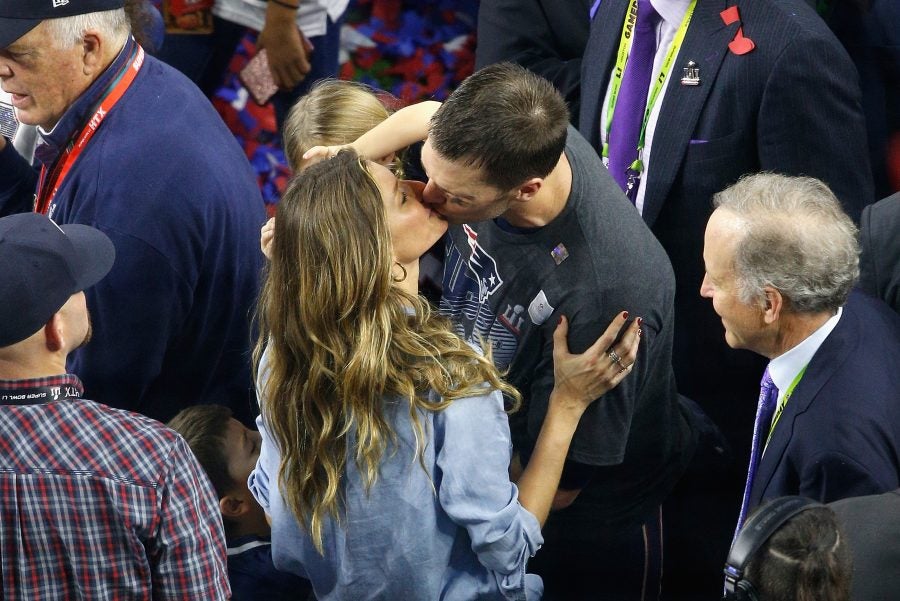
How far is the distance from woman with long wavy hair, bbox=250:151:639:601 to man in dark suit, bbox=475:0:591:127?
1564 millimetres

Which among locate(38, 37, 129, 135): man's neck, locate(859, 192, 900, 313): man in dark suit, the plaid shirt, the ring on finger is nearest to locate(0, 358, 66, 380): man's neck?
the plaid shirt

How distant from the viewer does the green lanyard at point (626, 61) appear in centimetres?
307

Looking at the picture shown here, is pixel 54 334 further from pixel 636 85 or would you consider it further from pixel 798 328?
pixel 636 85

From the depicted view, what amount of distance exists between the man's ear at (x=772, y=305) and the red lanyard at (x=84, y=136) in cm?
167

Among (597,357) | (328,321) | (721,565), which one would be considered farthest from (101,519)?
(721,565)

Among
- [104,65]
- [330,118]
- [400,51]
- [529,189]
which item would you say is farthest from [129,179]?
[400,51]

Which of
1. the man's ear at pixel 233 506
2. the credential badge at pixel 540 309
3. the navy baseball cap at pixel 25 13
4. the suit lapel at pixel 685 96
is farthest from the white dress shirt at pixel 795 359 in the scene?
the navy baseball cap at pixel 25 13

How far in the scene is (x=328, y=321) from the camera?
6.86 ft

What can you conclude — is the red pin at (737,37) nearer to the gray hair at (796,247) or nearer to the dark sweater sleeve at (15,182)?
the gray hair at (796,247)

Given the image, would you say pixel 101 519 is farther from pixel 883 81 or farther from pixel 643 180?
pixel 883 81

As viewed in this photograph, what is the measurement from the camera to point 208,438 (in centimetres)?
291

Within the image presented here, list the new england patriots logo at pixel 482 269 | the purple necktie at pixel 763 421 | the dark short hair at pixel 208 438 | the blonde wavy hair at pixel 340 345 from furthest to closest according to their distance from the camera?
the dark short hair at pixel 208 438 < the new england patriots logo at pixel 482 269 < the purple necktie at pixel 763 421 < the blonde wavy hair at pixel 340 345

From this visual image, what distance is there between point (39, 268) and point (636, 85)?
1750mm

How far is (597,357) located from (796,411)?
1.44 feet
